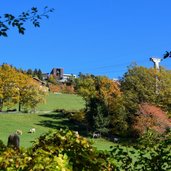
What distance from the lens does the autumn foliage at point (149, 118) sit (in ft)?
187

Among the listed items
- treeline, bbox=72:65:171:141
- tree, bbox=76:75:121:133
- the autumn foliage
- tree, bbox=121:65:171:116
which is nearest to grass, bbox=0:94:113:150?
tree, bbox=76:75:121:133

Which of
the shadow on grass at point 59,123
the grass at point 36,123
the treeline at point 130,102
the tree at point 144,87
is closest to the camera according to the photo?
the grass at point 36,123

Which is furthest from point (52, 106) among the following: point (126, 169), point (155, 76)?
point (126, 169)

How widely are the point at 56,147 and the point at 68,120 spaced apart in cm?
7331

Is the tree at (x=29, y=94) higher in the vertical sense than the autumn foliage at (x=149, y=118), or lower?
higher

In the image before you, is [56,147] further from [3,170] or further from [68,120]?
[68,120]

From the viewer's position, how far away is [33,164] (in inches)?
153

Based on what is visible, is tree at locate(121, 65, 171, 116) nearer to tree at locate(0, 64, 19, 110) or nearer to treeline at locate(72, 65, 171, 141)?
treeline at locate(72, 65, 171, 141)

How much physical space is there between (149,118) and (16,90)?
2633 centimetres

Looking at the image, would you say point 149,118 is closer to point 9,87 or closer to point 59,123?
point 59,123

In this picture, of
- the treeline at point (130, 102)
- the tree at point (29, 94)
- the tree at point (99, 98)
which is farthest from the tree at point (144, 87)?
the tree at point (29, 94)

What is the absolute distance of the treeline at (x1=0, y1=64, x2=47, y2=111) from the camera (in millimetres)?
75500

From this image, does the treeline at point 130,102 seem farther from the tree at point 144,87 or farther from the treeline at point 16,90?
the treeline at point 16,90

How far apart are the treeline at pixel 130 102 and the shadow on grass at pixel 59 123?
1.52 m
